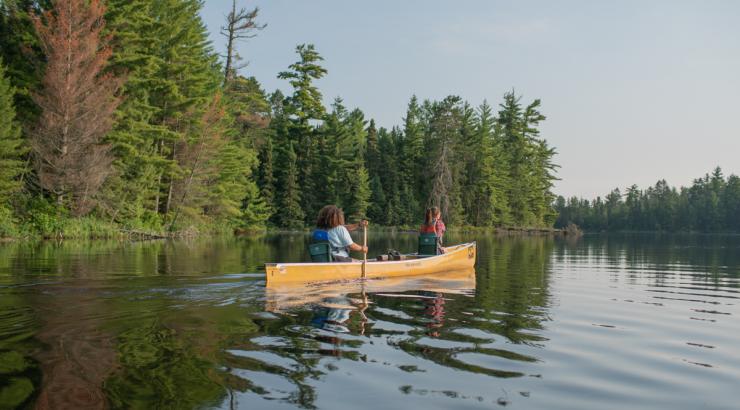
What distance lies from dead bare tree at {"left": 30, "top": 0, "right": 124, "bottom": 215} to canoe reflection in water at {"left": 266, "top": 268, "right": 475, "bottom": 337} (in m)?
19.1

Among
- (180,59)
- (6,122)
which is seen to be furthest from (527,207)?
(6,122)

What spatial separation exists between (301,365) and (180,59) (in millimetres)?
32330

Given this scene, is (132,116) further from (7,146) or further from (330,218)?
(330,218)

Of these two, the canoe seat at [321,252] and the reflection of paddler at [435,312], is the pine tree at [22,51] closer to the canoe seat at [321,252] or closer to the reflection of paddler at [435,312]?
the canoe seat at [321,252]

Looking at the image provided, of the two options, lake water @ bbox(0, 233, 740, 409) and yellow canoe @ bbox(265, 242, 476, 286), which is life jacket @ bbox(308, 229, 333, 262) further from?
lake water @ bbox(0, 233, 740, 409)

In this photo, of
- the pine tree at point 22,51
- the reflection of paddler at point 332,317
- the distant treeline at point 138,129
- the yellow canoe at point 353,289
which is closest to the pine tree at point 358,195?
the distant treeline at point 138,129

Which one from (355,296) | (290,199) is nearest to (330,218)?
(355,296)

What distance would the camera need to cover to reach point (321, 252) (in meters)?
11.9

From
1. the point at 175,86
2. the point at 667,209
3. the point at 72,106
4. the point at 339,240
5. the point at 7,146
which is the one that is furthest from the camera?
the point at 667,209

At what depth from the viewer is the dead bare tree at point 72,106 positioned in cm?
2511

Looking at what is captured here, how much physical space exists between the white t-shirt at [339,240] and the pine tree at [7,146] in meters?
18.4

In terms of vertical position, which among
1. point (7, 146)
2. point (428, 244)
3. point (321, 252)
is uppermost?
point (7, 146)

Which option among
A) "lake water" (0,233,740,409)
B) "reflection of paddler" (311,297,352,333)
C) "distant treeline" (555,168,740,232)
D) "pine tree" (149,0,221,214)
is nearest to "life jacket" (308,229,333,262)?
"lake water" (0,233,740,409)

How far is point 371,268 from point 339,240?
103cm
